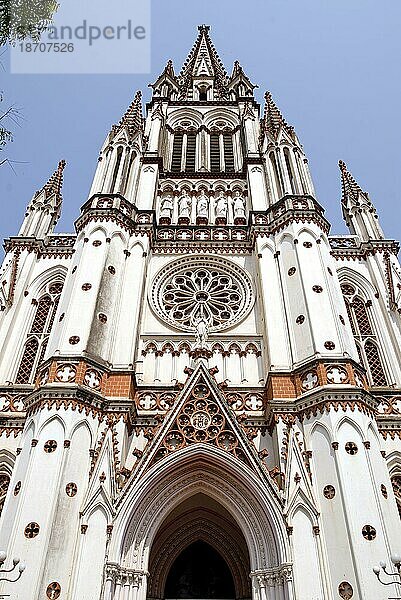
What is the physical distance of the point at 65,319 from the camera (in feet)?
48.3

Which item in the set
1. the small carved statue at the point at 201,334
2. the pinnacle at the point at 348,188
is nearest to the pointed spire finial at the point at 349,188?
the pinnacle at the point at 348,188

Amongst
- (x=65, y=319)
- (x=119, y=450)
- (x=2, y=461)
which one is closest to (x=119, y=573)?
(x=119, y=450)

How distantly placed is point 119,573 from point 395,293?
11879 mm

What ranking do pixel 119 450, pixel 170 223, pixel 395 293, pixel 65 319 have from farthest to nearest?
1. pixel 170 223
2. pixel 395 293
3. pixel 65 319
4. pixel 119 450

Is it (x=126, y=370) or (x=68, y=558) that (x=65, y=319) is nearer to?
(x=126, y=370)

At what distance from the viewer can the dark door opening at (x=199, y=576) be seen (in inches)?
547

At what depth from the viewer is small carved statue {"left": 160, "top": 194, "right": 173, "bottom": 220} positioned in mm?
21516

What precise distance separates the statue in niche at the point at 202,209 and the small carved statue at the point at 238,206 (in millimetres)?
1186

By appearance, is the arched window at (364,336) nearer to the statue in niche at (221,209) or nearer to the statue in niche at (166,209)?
the statue in niche at (221,209)

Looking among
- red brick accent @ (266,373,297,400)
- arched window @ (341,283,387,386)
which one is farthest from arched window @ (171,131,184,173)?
red brick accent @ (266,373,297,400)

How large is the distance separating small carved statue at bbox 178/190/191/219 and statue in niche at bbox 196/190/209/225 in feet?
1.23

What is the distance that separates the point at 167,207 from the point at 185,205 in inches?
30.0

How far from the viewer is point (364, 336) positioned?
17.1 meters

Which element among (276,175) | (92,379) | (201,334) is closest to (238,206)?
(276,175)
